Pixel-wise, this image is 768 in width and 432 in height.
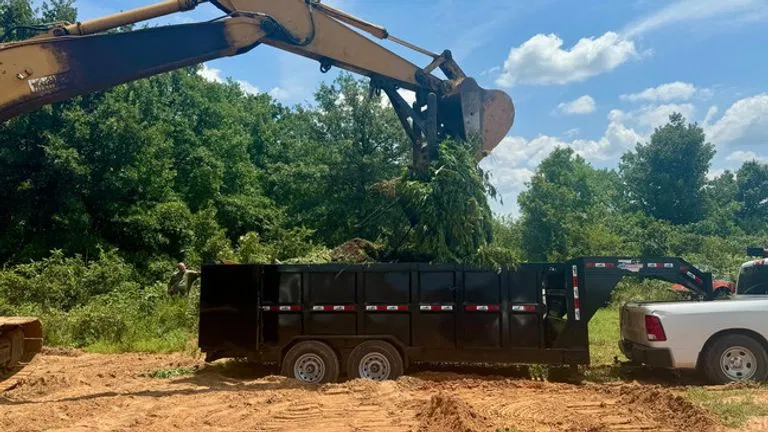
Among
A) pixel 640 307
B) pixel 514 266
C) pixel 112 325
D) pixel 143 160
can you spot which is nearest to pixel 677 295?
pixel 640 307

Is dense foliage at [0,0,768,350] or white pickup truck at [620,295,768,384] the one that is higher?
dense foliage at [0,0,768,350]

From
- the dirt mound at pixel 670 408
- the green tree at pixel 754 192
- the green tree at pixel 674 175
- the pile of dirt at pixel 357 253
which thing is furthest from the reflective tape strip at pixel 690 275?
the green tree at pixel 754 192

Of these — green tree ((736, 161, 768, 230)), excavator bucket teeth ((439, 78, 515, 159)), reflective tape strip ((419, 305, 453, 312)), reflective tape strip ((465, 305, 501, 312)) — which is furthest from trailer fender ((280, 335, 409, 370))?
green tree ((736, 161, 768, 230))

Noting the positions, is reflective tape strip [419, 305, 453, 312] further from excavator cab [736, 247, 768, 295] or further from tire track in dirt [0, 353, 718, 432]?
excavator cab [736, 247, 768, 295]

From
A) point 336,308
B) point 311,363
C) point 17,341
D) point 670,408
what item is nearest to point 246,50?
point 336,308

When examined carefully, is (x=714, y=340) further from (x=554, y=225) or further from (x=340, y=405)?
(x=554, y=225)

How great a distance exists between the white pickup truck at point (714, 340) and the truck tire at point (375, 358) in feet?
12.3

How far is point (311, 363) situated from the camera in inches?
350

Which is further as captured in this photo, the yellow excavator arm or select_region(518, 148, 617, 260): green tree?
select_region(518, 148, 617, 260): green tree

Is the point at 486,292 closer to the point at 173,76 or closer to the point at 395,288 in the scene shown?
the point at 395,288

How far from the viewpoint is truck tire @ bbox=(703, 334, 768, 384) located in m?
8.69

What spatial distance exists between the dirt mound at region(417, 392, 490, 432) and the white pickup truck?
11.9ft

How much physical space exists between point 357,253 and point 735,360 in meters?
5.97

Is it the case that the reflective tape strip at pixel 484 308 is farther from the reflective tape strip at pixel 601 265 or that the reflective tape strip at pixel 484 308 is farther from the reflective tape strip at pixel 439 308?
the reflective tape strip at pixel 601 265
